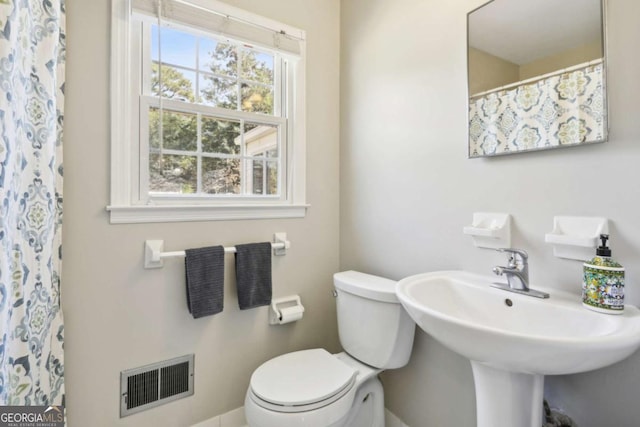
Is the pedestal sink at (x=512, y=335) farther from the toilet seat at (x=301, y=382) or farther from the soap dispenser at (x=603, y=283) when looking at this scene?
the toilet seat at (x=301, y=382)

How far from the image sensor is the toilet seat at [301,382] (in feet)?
3.74

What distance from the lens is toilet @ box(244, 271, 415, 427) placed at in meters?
1.14

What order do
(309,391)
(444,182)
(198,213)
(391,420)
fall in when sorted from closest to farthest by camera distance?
1. (309,391)
2. (444,182)
3. (198,213)
4. (391,420)

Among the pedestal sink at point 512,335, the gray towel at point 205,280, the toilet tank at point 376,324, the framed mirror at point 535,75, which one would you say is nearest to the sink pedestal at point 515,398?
the pedestal sink at point 512,335

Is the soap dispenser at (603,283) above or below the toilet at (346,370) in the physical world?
above

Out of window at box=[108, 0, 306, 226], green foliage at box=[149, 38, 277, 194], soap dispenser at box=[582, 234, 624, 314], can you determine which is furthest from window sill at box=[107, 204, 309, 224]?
soap dispenser at box=[582, 234, 624, 314]

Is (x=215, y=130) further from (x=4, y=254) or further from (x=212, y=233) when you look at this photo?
(x=4, y=254)

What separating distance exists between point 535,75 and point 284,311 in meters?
1.48

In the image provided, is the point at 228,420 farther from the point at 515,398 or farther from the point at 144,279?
the point at 515,398

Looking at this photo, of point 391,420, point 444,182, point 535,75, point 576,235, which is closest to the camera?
point 576,235

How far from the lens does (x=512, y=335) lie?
685 mm

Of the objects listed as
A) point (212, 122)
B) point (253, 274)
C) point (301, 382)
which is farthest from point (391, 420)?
point (212, 122)

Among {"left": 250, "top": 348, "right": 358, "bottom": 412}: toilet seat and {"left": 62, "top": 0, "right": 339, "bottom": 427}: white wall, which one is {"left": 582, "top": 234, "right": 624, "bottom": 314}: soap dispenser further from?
{"left": 62, "top": 0, "right": 339, "bottom": 427}: white wall

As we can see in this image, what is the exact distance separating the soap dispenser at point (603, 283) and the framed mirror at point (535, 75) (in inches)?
13.5
